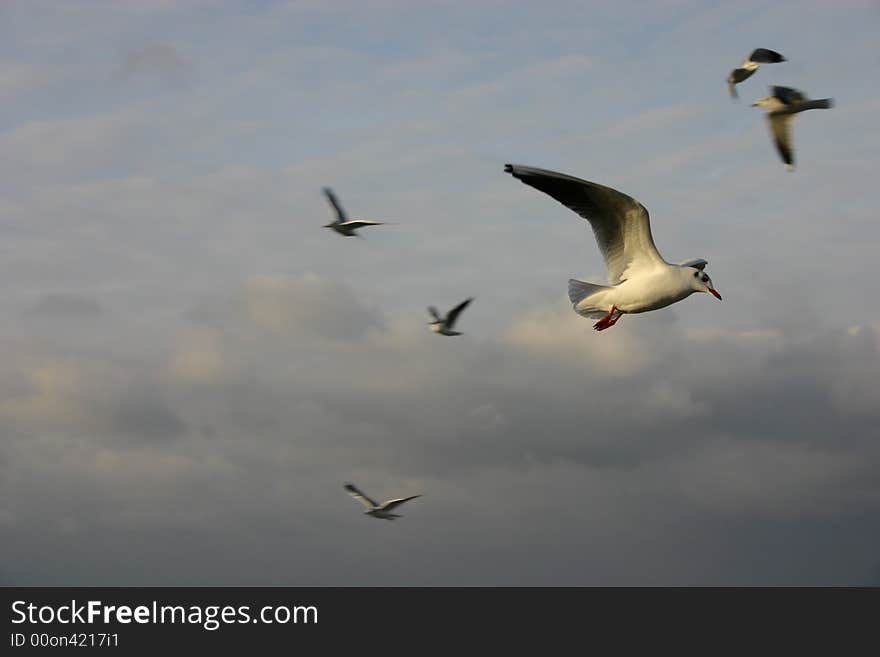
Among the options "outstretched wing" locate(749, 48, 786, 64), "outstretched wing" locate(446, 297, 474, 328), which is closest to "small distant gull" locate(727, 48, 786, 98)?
"outstretched wing" locate(749, 48, 786, 64)

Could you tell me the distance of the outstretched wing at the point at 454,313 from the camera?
2076 inches

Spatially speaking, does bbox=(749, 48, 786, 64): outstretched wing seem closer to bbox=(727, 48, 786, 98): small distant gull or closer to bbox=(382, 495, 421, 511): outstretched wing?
bbox=(727, 48, 786, 98): small distant gull

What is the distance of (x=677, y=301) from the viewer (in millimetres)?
32219

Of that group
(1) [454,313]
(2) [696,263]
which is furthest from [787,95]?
(1) [454,313]

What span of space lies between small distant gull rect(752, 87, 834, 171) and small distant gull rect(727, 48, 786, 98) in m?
1.77

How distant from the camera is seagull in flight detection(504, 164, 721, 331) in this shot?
29141 mm

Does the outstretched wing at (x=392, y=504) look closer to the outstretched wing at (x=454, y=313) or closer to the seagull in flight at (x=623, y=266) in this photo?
the outstretched wing at (x=454, y=313)

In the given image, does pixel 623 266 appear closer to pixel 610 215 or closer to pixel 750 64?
pixel 610 215

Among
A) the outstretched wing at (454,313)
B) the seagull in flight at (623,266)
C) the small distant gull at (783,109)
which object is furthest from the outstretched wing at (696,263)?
the outstretched wing at (454,313)

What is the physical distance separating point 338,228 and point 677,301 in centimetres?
1844

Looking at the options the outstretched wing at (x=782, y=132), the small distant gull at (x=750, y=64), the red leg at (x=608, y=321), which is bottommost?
the red leg at (x=608, y=321)
